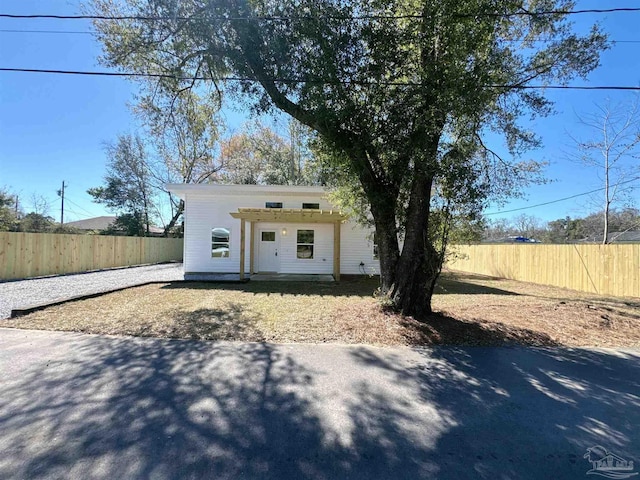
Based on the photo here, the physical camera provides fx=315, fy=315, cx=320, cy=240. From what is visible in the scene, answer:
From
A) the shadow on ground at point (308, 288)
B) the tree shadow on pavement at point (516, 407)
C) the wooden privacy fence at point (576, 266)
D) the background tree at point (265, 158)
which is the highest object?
the background tree at point (265, 158)

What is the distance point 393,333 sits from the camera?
18.2 feet

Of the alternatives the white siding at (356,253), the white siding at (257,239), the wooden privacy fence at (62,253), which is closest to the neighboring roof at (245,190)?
the white siding at (257,239)

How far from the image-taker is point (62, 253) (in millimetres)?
14750

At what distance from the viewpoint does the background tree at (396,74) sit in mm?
5207

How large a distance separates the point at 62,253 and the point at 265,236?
9.55 metres

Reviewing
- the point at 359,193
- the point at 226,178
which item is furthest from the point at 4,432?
the point at 226,178

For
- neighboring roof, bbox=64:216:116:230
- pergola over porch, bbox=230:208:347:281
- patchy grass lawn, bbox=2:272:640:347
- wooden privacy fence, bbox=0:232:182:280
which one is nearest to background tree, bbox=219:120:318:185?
wooden privacy fence, bbox=0:232:182:280

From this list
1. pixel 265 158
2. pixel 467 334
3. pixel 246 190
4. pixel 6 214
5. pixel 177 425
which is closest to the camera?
pixel 177 425

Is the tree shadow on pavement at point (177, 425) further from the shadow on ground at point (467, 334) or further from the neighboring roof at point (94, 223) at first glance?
the neighboring roof at point (94, 223)

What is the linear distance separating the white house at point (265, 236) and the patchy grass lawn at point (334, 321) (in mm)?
5370

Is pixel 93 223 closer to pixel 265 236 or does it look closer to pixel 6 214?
pixel 6 214

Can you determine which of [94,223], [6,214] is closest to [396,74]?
[6,214]

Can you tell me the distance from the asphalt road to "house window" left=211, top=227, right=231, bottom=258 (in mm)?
9373

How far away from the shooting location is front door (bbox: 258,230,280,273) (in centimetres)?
1458
